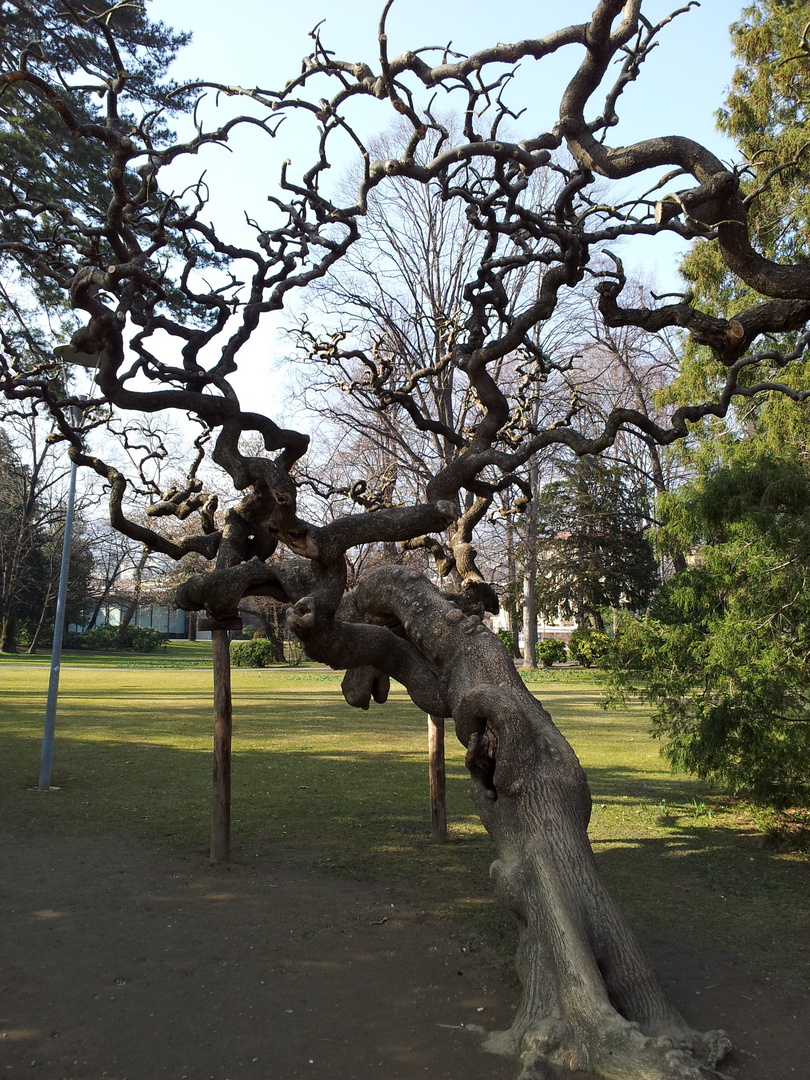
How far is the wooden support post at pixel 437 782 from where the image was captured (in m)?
7.44

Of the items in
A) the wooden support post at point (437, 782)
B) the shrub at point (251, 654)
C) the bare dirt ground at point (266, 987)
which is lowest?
the bare dirt ground at point (266, 987)

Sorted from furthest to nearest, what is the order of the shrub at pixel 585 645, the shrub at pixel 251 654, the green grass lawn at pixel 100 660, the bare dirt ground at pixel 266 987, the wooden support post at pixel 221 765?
the shrub at pixel 251 654, the green grass lawn at pixel 100 660, the shrub at pixel 585 645, the wooden support post at pixel 221 765, the bare dirt ground at pixel 266 987

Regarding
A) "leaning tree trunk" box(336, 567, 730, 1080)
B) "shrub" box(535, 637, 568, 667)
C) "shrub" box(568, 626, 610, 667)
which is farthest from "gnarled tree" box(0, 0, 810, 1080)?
"shrub" box(535, 637, 568, 667)

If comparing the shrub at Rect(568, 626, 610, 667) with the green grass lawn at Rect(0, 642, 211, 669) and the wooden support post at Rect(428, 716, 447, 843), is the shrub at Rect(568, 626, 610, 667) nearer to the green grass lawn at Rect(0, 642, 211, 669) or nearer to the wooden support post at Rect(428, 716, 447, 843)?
the green grass lawn at Rect(0, 642, 211, 669)

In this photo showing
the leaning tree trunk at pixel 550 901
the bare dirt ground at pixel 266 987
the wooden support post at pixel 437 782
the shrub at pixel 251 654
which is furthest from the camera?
the shrub at pixel 251 654

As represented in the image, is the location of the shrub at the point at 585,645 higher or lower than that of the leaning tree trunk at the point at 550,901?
higher

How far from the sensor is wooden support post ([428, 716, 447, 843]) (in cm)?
744

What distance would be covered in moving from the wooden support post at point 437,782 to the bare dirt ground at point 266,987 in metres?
1.40

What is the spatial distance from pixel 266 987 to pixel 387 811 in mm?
4144

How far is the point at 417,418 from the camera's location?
8.81m

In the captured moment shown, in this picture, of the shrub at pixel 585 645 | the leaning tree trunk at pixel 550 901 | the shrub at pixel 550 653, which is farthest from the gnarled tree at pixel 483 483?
the shrub at pixel 550 653

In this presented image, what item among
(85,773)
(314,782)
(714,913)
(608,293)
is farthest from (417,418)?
(85,773)

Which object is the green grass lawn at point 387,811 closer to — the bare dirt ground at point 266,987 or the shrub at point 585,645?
the bare dirt ground at point 266,987

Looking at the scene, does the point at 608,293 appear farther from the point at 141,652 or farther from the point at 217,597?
the point at 141,652
